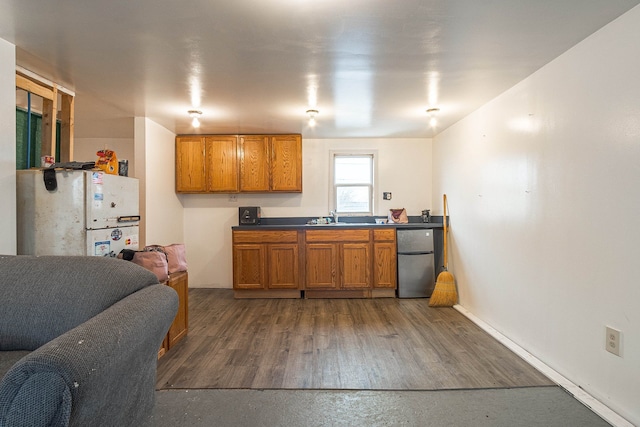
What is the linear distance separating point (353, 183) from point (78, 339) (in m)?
4.31

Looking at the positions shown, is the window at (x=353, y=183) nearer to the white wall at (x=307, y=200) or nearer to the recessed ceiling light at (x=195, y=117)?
the white wall at (x=307, y=200)

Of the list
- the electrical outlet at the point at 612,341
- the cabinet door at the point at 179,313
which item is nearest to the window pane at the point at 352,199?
the cabinet door at the point at 179,313

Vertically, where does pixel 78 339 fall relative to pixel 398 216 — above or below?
below

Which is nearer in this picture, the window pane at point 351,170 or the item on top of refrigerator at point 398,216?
the item on top of refrigerator at point 398,216

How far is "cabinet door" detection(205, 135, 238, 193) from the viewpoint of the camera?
466 centimetres

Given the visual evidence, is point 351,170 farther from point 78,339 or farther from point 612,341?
point 78,339

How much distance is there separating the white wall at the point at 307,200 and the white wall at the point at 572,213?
5.39ft

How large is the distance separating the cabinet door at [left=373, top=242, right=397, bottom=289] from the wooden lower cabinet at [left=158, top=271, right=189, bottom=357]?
239 centimetres

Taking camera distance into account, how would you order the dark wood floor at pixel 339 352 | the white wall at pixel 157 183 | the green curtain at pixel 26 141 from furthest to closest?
1. the white wall at pixel 157 183
2. the green curtain at pixel 26 141
3. the dark wood floor at pixel 339 352

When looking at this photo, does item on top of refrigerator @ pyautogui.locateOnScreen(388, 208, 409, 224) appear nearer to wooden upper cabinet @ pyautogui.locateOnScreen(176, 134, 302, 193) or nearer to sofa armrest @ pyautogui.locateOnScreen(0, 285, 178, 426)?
wooden upper cabinet @ pyautogui.locateOnScreen(176, 134, 302, 193)

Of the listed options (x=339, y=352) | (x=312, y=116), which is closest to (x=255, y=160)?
(x=312, y=116)

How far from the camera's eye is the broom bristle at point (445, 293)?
12.9 ft

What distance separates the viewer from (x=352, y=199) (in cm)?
504

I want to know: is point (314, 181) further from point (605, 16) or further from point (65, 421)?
point (65, 421)
